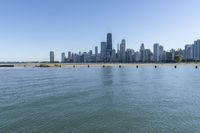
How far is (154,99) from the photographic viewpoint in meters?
37.6

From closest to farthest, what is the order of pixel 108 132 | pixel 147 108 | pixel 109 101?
pixel 108 132, pixel 147 108, pixel 109 101

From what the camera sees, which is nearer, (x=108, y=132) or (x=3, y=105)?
(x=108, y=132)

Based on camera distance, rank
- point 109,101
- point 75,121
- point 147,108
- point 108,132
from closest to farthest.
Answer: point 108,132 → point 75,121 → point 147,108 → point 109,101

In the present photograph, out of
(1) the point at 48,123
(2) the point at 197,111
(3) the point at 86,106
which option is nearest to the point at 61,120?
(1) the point at 48,123

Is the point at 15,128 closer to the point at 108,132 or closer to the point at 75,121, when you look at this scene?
the point at 75,121

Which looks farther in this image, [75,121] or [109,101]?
[109,101]

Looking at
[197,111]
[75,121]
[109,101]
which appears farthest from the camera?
[109,101]

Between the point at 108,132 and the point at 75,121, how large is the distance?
16.0 feet

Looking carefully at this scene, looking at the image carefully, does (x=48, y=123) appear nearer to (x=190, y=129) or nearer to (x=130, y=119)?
(x=130, y=119)

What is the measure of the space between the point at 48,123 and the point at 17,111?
7352 millimetres

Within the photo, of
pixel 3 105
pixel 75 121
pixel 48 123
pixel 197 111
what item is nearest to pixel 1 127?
pixel 48 123

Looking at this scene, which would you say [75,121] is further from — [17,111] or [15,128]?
[17,111]

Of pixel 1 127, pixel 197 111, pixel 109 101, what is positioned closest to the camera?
pixel 1 127

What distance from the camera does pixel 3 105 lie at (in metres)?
33.1
